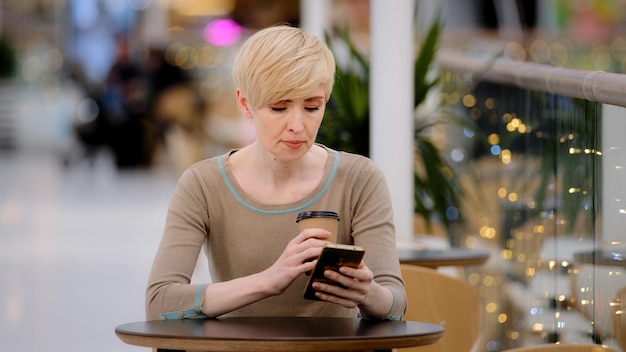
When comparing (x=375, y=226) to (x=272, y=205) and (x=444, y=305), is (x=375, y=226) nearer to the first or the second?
(x=272, y=205)

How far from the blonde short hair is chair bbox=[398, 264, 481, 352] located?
41.6 inches

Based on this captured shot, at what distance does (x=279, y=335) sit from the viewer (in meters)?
1.94

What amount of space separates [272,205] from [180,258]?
8.6 inches

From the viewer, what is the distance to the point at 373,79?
482cm

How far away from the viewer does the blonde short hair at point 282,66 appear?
88.0 inches

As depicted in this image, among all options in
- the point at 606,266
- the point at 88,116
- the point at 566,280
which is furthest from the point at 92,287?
the point at 88,116

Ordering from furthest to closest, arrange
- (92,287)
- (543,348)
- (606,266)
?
(92,287) → (606,266) → (543,348)

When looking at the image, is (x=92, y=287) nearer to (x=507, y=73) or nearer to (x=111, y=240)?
(x=111, y=240)

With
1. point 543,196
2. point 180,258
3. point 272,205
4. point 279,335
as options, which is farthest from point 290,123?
point 543,196

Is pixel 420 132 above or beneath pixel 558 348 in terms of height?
Result: above

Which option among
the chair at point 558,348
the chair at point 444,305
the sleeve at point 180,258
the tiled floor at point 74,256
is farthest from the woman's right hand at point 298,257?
the tiled floor at point 74,256

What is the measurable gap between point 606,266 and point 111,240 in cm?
688

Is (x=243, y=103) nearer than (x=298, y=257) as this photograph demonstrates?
No

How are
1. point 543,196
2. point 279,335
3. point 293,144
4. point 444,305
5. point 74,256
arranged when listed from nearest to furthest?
point 279,335 → point 293,144 → point 444,305 → point 543,196 → point 74,256
